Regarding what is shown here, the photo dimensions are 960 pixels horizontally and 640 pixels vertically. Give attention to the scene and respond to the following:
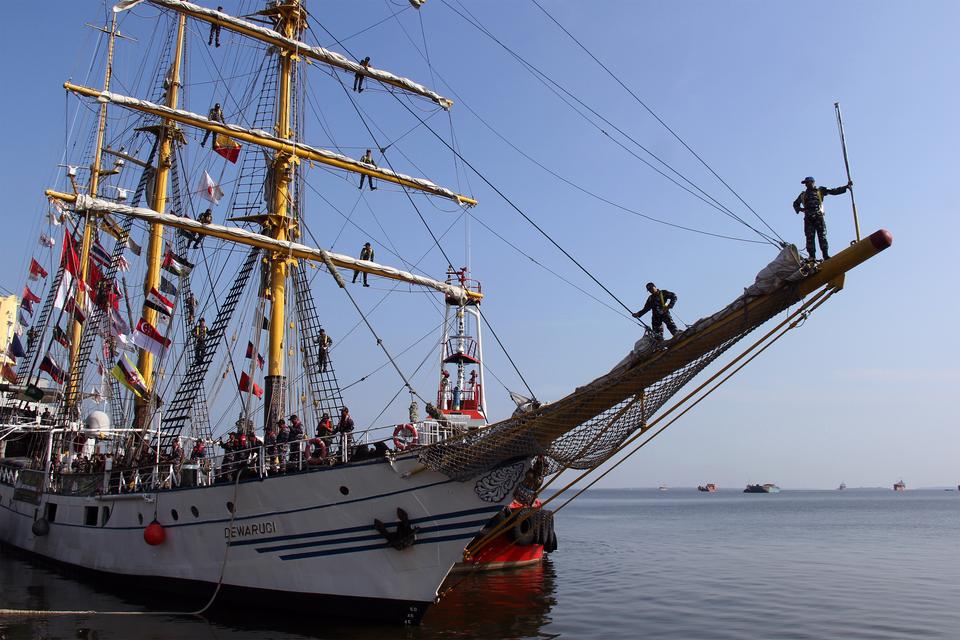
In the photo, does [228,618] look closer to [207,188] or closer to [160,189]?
[207,188]

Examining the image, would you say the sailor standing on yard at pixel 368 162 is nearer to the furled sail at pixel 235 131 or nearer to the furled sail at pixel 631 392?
the furled sail at pixel 235 131

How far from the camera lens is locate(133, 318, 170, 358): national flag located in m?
20.4

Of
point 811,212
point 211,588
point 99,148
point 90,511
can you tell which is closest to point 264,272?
point 90,511

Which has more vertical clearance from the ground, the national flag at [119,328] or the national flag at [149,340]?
the national flag at [119,328]

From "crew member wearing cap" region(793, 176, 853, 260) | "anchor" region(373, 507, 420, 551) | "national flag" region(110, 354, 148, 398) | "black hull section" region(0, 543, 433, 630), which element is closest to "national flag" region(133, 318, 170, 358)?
"national flag" region(110, 354, 148, 398)

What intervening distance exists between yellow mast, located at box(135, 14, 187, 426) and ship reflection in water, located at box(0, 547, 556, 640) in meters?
8.05

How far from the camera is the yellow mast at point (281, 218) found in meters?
21.3

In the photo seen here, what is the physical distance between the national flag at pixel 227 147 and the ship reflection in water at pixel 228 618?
13254 millimetres

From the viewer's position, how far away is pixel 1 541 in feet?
93.2

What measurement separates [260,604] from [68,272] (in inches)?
584

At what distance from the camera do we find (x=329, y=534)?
47.1ft

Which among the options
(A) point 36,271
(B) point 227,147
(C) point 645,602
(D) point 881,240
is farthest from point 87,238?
(D) point 881,240

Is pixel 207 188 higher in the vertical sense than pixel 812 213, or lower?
higher

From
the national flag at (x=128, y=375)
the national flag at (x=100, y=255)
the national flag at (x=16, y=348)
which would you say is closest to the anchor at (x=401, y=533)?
the national flag at (x=128, y=375)
